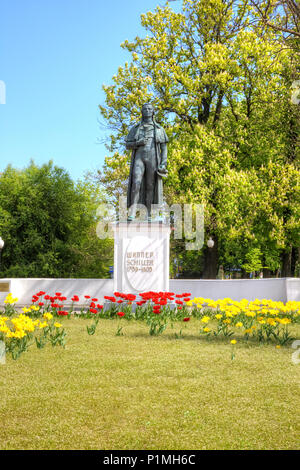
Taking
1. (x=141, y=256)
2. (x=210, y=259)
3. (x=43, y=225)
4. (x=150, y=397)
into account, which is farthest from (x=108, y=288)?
(x=43, y=225)

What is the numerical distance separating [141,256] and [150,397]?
795cm

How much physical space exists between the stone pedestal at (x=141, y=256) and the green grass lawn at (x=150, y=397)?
207 inches

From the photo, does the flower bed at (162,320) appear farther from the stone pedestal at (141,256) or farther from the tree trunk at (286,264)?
→ the tree trunk at (286,264)

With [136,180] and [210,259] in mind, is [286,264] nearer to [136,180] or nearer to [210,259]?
[210,259]

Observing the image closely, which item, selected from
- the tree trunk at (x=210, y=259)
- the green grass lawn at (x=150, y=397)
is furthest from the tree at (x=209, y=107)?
the green grass lawn at (x=150, y=397)

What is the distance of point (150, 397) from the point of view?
178 inches

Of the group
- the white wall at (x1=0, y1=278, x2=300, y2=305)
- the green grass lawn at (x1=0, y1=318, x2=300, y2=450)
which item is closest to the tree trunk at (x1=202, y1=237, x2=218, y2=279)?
the white wall at (x1=0, y1=278, x2=300, y2=305)

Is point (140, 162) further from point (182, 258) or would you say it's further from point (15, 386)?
point (182, 258)

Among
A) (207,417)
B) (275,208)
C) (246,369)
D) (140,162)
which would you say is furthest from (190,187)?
(207,417)

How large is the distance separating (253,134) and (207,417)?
21764 mm

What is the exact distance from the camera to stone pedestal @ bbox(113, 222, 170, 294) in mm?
12305

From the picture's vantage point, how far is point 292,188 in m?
22.0

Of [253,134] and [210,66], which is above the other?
[210,66]

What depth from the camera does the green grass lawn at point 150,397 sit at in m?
3.60
